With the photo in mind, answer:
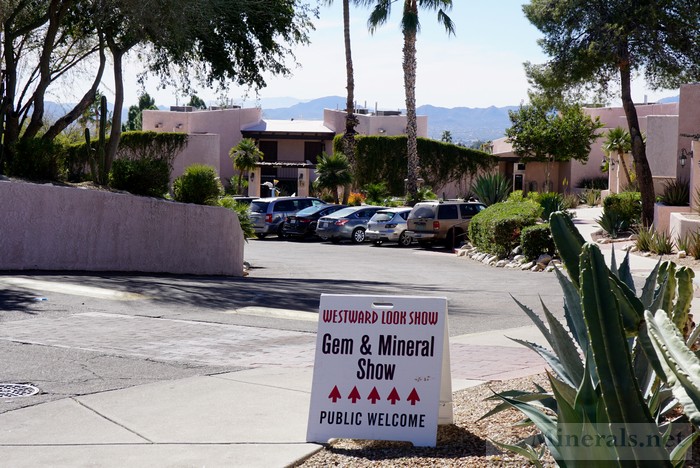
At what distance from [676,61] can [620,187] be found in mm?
13426

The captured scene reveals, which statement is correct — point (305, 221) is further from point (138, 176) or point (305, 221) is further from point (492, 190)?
point (138, 176)

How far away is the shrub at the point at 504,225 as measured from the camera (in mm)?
25422

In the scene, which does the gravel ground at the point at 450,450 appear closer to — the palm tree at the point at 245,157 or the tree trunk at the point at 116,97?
the tree trunk at the point at 116,97

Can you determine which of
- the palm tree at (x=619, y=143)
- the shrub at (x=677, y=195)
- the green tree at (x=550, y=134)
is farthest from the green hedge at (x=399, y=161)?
the shrub at (x=677, y=195)

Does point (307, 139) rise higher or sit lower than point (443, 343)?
higher

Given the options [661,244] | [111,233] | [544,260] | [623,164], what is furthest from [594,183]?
[111,233]

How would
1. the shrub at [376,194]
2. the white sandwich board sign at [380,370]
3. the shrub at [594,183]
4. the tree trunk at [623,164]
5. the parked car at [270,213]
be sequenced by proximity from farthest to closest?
the shrub at [594,183] → the shrub at [376,194] → the tree trunk at [623,164] → the parked car at [270,213] → the white sandwich board sign at [380,370]

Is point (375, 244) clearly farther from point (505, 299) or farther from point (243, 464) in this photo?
point (243, 464)

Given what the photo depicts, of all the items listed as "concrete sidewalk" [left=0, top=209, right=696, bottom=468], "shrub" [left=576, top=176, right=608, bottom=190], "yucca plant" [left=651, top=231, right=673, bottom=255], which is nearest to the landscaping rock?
"yucca plant" [left=651, top=231, right=673, bottom=255]

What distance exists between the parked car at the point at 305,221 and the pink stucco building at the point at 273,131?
2185 cm

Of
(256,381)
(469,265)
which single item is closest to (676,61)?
(469,265)

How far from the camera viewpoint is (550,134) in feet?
167

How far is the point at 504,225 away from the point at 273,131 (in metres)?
41.7

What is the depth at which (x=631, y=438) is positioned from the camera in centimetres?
306
